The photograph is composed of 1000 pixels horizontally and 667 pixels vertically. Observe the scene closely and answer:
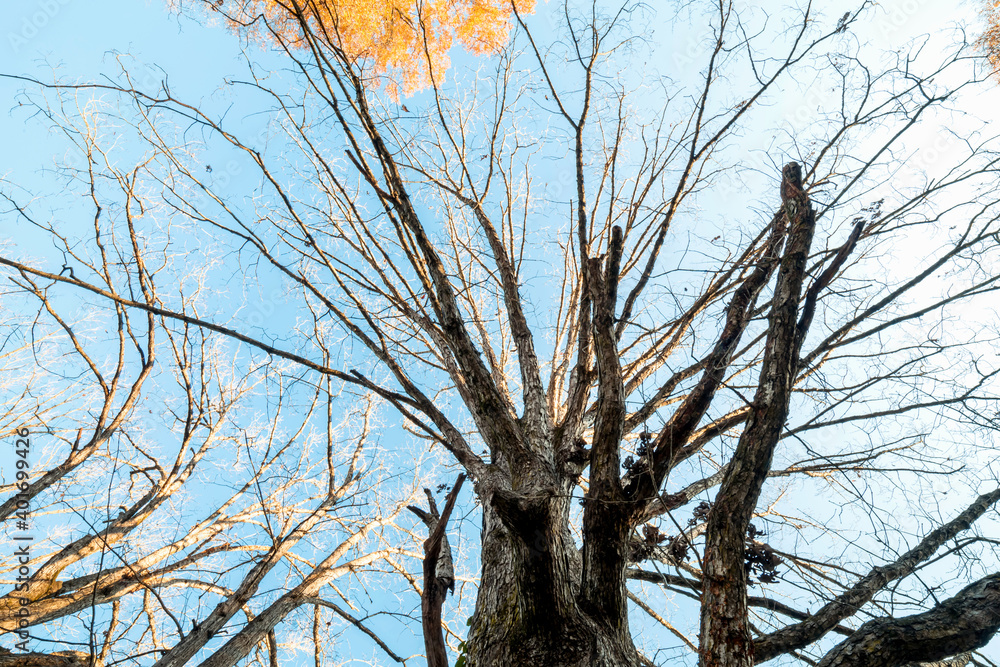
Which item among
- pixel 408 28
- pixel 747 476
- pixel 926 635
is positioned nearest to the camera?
pixel 926 635

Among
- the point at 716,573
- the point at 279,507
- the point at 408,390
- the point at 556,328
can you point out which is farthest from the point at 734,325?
the point at 279,507

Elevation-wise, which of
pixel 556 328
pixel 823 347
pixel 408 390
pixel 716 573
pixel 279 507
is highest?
pixel 556 328

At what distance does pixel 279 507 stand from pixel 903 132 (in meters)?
5.71

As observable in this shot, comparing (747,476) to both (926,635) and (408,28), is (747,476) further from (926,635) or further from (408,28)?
(408,28)

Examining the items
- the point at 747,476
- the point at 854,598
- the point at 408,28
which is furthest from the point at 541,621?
the point at 408,28

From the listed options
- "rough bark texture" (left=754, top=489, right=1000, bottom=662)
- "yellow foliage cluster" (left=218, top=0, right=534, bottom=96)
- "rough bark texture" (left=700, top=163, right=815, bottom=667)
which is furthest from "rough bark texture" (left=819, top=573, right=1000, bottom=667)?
"yellow foliage cluster" (left=218, top=0, right=534, bottom=96)

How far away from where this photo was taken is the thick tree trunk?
86.5 inches

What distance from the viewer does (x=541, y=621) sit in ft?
7.47

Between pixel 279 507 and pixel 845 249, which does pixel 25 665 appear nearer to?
pixel 279 507

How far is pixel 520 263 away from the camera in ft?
18.3

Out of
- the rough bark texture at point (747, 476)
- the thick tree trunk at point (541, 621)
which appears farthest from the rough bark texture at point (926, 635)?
the thick tree trunk at point (541, 621)

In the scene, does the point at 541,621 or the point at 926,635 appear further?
the point at 541,621

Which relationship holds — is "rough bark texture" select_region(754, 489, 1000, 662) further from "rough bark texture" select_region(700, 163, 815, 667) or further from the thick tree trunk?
the thick tree trunk

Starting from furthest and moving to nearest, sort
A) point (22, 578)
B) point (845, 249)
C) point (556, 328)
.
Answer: point (556, 328) → point (22, 578) → point (845, 249)
